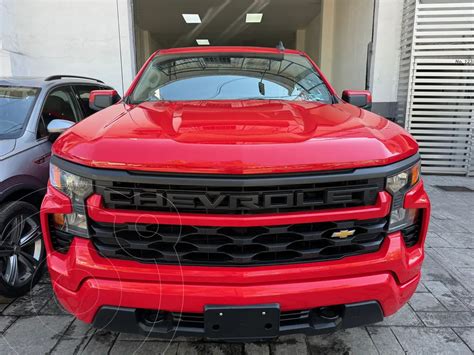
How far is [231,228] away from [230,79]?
5.64 feet

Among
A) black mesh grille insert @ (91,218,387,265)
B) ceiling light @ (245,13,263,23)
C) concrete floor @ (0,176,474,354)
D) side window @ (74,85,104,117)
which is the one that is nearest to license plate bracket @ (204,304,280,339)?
black mesh grille insert @ (91,218,387,265)

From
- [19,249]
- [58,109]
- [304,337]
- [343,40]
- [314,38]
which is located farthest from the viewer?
[314,38]

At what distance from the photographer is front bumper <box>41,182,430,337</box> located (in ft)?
5.63

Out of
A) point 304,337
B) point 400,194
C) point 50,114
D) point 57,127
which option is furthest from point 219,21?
point 400,194

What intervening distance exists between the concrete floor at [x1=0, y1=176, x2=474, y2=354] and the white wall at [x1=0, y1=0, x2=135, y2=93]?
18.2ft

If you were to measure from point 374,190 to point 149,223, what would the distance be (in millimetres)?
1059

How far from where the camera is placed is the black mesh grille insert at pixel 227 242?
176 centimetres

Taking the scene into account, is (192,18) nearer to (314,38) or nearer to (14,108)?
(314,38)

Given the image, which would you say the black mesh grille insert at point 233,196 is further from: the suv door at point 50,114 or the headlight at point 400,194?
the suv door at point 50,114

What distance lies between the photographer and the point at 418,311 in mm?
→ 2781

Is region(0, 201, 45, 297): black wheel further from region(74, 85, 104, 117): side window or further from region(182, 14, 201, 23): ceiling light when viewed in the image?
region(182, 14, 201, 23): ceiling light

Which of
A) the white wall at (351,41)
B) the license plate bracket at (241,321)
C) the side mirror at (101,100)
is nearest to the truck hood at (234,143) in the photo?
the license plate bracket at (241,321)

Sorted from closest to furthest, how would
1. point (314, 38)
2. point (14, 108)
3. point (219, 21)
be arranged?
point (14, 108) < point (314, 38) < point (219, 21)

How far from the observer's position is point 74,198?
1826 millimetres
